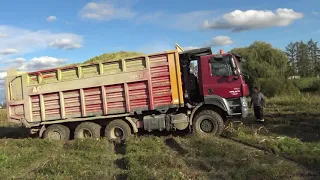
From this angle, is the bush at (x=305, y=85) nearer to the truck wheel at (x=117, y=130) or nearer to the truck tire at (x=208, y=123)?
the truck tire at (x=208, y=123)

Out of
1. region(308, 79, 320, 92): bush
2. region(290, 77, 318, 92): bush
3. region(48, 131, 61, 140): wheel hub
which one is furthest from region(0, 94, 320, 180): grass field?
region(290, 77, 318, 92): bush

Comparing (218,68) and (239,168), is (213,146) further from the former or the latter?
(218,68)

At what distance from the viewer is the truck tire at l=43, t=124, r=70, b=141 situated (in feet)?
41.1

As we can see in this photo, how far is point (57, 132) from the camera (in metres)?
12.6

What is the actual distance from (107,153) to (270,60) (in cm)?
3777

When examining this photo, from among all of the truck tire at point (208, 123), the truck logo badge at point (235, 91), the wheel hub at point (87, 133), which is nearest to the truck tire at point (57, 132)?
the wheel hub at point (87, 133)

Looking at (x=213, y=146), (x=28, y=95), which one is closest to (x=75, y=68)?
(x=28, y=95)

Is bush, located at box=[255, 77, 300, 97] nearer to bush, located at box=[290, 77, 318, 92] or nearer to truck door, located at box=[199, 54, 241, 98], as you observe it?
bush, located at box=[290, 77, 318, 92]

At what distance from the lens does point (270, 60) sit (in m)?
44.0

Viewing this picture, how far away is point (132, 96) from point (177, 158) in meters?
4.05

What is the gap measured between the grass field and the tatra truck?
33.2 inches

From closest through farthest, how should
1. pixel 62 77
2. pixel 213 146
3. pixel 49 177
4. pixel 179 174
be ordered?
pixel 179 174, pixel 49 177, pixel 213 146, pixel 62 77

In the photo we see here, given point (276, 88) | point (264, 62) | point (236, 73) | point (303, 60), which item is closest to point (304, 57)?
point (303, 60)

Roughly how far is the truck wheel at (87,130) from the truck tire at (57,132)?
0.44 meters
